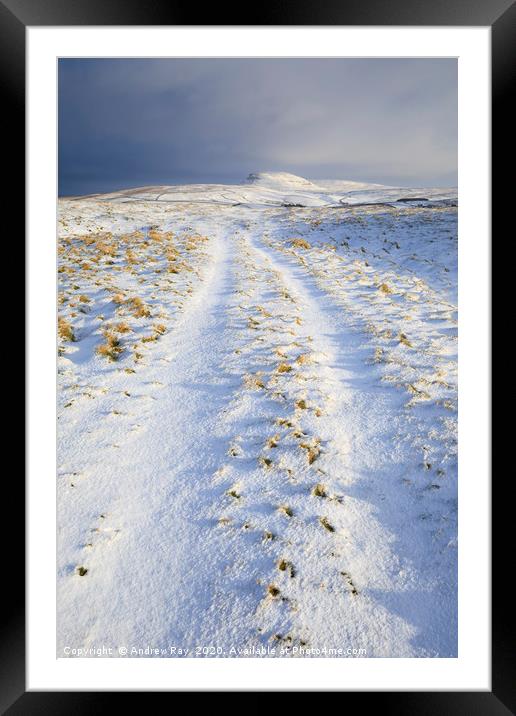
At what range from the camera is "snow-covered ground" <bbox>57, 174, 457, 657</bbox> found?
8.61 ft

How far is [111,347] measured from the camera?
20.6ft

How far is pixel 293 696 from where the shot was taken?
2.68 meters

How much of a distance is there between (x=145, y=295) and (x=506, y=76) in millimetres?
8008

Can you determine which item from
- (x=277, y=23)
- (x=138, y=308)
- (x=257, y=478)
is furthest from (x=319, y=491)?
(x=138, y=308)

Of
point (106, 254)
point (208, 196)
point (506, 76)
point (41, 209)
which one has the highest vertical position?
point (208, 196)

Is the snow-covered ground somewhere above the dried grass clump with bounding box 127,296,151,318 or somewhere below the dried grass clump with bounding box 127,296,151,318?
below

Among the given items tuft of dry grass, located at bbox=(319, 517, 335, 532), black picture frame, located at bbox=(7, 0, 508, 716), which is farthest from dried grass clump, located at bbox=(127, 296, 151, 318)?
tuft of dry grass, located at bbox=(319, 517, 335, 532)

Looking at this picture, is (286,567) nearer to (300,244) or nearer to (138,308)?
(138,308)

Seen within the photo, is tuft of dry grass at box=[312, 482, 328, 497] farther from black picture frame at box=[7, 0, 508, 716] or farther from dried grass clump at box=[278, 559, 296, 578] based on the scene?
black picture frame at box=[7, 0, 508, 716]

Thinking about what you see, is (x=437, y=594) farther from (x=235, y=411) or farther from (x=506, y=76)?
(x=506, y=76)

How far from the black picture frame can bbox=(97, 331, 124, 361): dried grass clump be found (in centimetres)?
319

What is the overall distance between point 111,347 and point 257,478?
4046mm

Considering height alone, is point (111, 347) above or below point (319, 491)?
above

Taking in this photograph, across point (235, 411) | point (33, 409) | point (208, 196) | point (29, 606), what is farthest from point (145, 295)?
point (208, 196)
